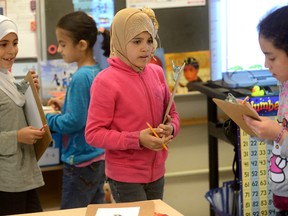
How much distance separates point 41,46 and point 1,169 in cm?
115

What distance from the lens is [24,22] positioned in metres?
3.11

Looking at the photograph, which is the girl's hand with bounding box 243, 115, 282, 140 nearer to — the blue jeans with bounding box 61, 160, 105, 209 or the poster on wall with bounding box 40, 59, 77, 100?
the blue jeans with bounding box 61, 160, 105, 209

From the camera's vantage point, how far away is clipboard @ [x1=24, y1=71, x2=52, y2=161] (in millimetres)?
2193

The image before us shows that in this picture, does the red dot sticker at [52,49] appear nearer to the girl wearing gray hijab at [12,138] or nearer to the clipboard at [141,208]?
the girl wearing gray hijab at [12,138]

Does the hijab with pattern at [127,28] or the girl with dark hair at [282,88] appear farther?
the hijab with pattern at [127,28]

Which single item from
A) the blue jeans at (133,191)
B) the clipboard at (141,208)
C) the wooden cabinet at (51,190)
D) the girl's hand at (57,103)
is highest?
the girl's hand at (57,103)

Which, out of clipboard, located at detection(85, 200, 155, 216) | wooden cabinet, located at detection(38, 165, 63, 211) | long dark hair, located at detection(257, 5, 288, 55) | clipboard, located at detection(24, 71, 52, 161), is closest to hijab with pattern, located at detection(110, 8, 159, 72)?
clipboard, located at detection(24, 71, 52, 161)

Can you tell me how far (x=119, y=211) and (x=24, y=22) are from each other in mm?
1757

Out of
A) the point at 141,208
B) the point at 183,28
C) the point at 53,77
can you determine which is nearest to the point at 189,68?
the point at 183,28

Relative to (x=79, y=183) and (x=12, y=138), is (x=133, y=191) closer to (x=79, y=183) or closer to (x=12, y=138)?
(x=12, y=138)

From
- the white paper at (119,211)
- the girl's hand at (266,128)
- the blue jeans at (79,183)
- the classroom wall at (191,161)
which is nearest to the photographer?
the white paper at (119,211)

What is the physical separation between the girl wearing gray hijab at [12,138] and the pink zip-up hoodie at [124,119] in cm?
31

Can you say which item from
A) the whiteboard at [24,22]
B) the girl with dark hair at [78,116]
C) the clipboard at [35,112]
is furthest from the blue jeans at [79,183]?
the whiteboard at [24,22]

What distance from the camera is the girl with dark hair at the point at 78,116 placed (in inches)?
101
